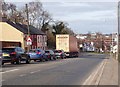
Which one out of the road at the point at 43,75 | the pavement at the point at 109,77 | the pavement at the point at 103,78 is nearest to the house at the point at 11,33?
the road at the point at 43,75

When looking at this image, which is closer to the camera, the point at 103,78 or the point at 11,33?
the point at 103,78

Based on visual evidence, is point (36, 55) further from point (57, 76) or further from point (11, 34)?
point (11, 34)

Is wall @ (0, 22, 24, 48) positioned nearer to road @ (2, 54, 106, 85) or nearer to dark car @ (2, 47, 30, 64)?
dark car @ (2, 47, 30, 64)

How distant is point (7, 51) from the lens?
119 feet

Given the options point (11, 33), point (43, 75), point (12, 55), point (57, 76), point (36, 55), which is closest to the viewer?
point (57, 76)

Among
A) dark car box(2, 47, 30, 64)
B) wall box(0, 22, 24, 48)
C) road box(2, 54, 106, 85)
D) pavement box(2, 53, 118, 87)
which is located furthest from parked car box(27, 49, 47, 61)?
wall box(0, 22, 24, 48)

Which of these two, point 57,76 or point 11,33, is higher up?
point 11,33

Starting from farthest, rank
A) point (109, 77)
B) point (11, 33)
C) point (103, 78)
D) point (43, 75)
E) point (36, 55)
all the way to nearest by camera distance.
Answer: point (11, 33) < point (36, 55) < point (43, 75) < point (109, 77) < point (103, 78)

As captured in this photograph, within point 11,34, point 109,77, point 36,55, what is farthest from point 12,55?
point 11,34

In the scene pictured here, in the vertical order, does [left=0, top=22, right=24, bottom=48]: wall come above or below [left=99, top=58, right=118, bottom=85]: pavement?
above

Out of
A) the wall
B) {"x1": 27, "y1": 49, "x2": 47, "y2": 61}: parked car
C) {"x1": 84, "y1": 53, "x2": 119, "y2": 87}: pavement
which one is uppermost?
the wall

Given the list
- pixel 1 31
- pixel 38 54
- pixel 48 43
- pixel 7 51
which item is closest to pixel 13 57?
pixel 7 51

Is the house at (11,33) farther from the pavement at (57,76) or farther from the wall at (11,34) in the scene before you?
the pavement at (57,76)

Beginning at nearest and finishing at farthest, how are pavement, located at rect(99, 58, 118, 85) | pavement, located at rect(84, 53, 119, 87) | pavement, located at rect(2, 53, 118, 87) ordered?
pavement, located at rect(84, 53, 119, 87)
pavement, located at rect(99, 58, 118, 85)
pavement, located at rect(2, 53, 118, 87)
